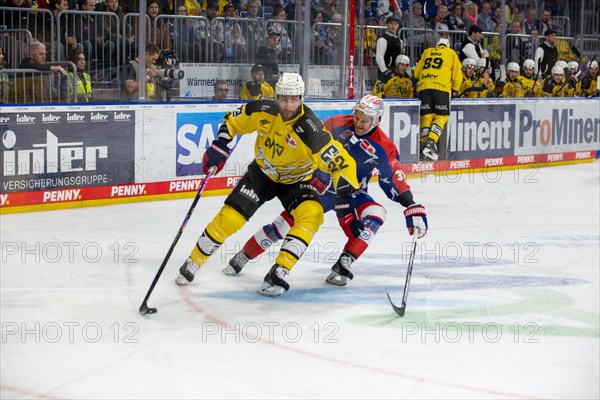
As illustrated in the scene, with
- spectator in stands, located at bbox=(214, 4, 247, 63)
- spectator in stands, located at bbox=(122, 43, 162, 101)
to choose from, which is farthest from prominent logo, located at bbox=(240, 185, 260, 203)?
spectator in stands, located at bbox=(214, 4, 247, 63)

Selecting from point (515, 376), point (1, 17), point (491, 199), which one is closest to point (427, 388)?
point (515, 376)

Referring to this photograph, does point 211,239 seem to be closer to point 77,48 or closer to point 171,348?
point 171,348

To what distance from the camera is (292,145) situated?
658cm

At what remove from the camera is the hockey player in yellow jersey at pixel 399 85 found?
13883mm

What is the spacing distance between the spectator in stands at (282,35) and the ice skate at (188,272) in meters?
5.61

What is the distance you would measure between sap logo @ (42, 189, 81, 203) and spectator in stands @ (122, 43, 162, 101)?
120 cm

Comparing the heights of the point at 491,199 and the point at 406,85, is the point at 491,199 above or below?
below

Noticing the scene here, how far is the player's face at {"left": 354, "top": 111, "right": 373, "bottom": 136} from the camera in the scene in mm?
6859

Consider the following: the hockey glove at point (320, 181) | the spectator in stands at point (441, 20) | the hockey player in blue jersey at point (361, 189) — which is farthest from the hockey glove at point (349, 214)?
the spectator in stands at point (441, 20)

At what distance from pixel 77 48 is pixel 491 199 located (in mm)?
4923

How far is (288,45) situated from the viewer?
1218cm

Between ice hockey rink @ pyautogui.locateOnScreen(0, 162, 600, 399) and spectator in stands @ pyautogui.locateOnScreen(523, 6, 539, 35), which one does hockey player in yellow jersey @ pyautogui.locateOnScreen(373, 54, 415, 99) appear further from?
ice hockey rink @ pyautogui.locateOnScreen(0, 162, 600, 399)

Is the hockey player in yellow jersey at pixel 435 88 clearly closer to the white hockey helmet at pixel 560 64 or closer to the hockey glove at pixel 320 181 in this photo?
the white hockey helmet at pixel 560 64

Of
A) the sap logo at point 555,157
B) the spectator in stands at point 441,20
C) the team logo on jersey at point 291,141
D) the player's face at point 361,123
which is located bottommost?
the sap logo at point 555,157
